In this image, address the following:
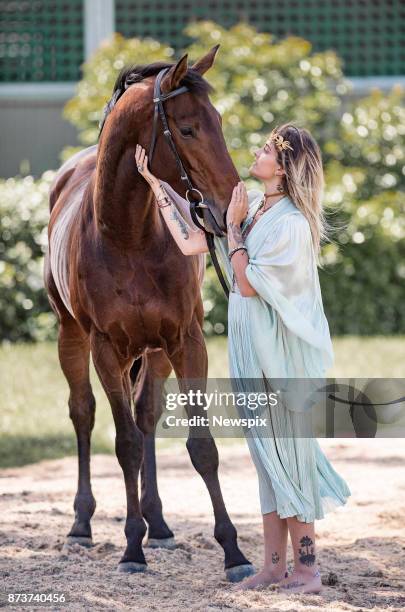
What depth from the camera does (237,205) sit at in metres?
4.22

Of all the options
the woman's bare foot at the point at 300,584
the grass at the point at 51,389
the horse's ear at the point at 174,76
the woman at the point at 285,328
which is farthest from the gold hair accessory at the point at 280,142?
the grass at the point at 51,389

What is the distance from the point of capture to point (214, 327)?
11719mm

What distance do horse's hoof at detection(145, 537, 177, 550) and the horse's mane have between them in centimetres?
205

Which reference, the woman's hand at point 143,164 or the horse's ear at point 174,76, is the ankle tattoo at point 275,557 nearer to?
the woman's hand at point 143,164

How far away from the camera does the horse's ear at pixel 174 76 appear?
4.39m

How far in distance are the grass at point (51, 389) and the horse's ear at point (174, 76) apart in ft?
13.2

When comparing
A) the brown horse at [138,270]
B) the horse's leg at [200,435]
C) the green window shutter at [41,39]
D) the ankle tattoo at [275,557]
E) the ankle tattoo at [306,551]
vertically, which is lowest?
the ankle tattoo at [275,557]

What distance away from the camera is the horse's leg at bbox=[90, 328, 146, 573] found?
5.00 meters

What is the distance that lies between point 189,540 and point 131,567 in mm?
653

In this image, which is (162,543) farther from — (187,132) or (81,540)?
(187,132)

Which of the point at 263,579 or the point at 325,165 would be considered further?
the point at 325,165

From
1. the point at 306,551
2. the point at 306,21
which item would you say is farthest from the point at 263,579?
the point at 306,21

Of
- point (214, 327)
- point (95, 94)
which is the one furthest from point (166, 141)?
point (95, 94)

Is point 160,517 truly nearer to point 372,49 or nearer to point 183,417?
point 183,417
